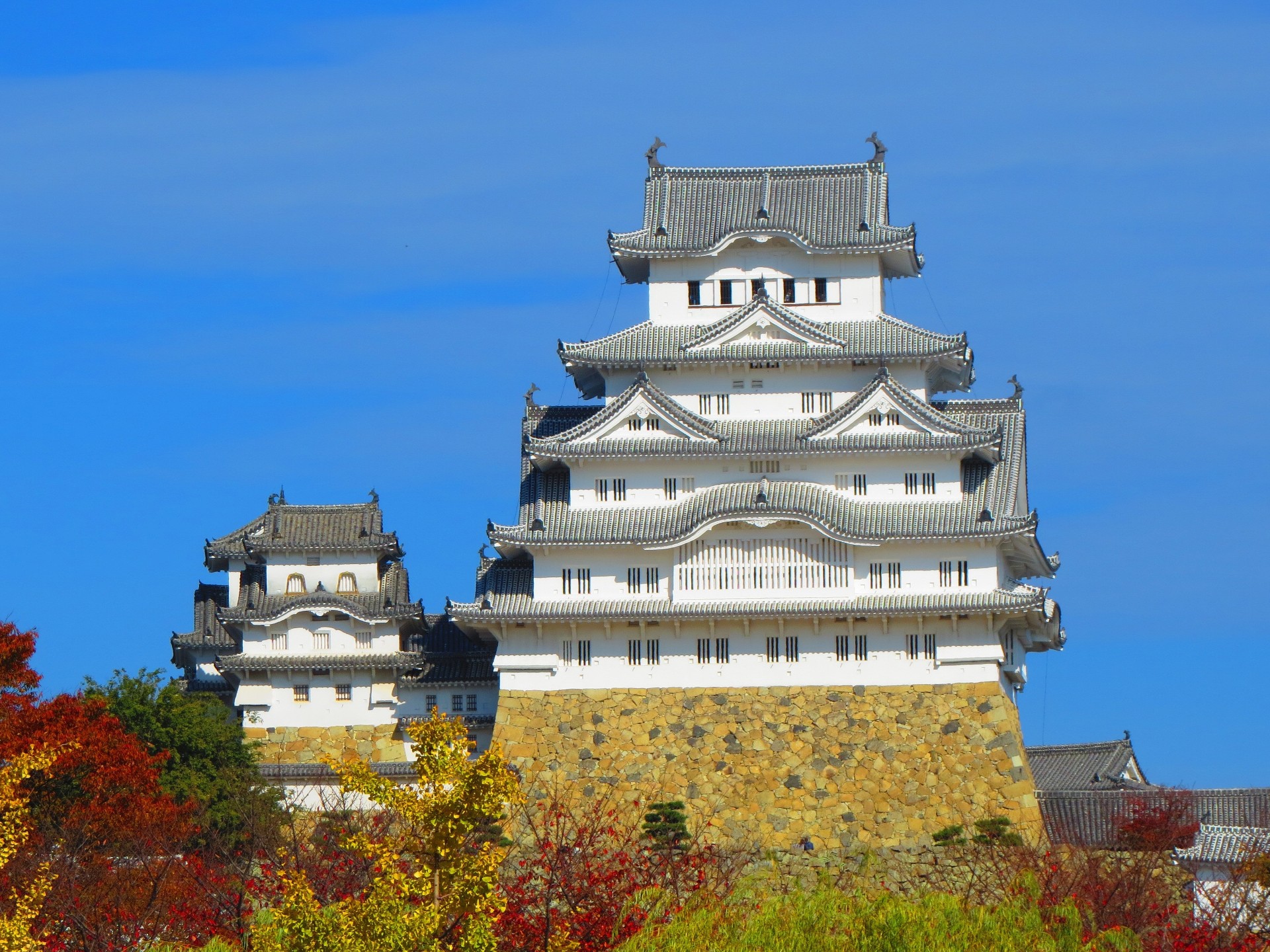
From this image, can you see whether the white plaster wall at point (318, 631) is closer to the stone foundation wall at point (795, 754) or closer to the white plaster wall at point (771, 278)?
the stone foundation wall at point (795, 754)

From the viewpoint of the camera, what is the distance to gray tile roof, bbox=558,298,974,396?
55.9 meters

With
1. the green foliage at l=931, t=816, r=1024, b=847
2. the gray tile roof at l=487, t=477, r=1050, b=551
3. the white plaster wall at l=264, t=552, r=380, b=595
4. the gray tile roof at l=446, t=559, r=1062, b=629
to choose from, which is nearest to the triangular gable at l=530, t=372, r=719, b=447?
the gray tile roof at l=487, t=477, r=1050, b=551

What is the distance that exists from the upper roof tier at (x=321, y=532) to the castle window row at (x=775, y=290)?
32.5ft

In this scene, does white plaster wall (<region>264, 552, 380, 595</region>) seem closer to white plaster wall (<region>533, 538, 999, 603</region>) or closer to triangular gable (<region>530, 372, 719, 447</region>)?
white plaster wall (<region>533, 538, 999, 603</region>)

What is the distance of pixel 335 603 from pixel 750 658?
426 inches

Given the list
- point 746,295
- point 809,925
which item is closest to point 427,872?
point 809,925

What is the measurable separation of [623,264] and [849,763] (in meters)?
15.3

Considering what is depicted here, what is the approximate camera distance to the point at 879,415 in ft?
180

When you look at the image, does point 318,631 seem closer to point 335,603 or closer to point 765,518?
point 335,603

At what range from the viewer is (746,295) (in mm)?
58281

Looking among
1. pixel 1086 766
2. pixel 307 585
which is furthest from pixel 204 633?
pixel 1086 766

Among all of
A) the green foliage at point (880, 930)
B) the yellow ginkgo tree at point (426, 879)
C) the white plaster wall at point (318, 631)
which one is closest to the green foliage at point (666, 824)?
the white plaster wall at point (318, 631)

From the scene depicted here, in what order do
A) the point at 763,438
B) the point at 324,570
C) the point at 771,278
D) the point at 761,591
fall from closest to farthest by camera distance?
the point at 761,591
the point at 763,438
the point at 324,570
the point at 771,278

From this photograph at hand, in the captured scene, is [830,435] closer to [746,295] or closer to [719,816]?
[746,295]
